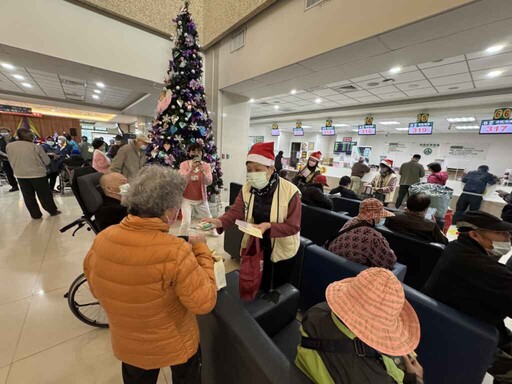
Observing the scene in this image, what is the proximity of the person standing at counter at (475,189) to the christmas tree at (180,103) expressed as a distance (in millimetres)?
6394

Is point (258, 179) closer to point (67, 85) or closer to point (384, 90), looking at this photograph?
point (384, 90)

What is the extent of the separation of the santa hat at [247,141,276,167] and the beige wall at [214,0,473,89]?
2197 millimetres

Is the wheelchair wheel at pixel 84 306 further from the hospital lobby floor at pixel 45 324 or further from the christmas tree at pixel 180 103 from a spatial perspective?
the christmas tree at pixel 180 103

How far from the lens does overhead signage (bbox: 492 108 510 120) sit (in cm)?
539

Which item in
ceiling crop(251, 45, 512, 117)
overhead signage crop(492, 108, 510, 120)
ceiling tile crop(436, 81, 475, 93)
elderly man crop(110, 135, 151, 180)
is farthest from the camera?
overhead signage crop(492, 108, 510, 120)

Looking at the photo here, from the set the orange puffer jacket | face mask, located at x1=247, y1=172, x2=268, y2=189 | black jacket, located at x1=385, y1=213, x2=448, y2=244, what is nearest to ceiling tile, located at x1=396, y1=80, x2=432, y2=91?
black jacket, located at x1=385, y1=213, x2=448, y2=244

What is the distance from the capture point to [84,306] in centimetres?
185

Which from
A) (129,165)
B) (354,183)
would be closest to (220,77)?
(129,165)

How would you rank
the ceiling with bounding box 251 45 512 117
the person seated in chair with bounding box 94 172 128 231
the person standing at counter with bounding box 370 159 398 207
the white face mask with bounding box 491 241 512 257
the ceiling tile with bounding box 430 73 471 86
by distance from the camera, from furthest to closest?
the person standing at counter with bounding box 370 159 398 207, the ceiling tile with bounding box 430 73 471 86, the ceiling with bounding box 251 45 512 117, the person seated in chair with bounding box 94 172 128 231, the white face mask with bounding box 491 241 512 257

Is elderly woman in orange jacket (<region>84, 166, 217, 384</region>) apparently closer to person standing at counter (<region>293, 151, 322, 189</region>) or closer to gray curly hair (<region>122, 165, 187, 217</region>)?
gray curly hair (<region>122, 165, 187, 217</region>)

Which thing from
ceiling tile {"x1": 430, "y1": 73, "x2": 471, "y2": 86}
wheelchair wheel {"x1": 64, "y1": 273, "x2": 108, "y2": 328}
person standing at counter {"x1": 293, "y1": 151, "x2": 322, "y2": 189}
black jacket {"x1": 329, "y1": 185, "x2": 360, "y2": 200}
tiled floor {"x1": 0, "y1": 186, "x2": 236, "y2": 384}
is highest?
ceiling tile {"x1": 430, "y1": 73, "x2": 471, "y2": 86}

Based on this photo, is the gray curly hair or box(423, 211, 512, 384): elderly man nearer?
the gray curly hair

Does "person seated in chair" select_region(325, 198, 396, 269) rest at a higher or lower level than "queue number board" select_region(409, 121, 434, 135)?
lower

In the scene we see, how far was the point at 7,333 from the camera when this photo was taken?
166cm
